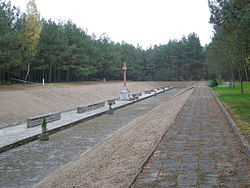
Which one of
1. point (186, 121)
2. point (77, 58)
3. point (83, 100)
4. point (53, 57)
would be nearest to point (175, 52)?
point (77, 58)

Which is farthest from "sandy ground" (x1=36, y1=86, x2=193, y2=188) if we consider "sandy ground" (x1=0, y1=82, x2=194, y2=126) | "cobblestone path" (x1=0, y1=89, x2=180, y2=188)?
"sandy ground" (x1=0, y1=82, x2=194, y2=126)

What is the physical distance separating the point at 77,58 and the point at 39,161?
5317 cm

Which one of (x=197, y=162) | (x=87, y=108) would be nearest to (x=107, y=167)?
(x=197, y=162)

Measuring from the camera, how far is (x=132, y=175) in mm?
5969

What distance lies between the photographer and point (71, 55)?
5928cm

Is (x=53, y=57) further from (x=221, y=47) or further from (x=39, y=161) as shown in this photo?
(x=39, y=161)

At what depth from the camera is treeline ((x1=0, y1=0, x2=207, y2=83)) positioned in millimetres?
38769

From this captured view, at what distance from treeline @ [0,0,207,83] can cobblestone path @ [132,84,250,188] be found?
28.0m

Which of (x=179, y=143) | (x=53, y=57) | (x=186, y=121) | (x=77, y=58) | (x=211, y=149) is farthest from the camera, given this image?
(x=77, y=58)

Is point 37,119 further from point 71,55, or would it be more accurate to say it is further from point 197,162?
point 71,55

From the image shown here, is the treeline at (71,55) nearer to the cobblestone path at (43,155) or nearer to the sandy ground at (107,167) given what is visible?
the cobblestone path at (43,155)

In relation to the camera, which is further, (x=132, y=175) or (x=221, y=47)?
(x=221, y=47)

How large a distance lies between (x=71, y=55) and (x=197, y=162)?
54810mm

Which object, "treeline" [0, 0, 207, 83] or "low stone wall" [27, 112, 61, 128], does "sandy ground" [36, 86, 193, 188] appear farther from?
"treeline" [0, 0, 207, 83]
